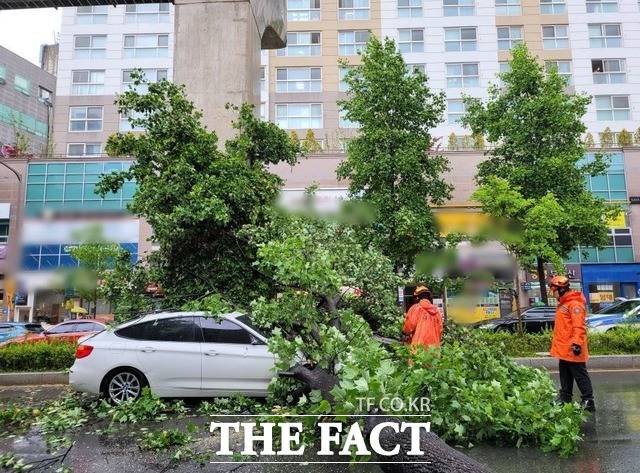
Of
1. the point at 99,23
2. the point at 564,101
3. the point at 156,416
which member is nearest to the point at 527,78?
the point at 564,101

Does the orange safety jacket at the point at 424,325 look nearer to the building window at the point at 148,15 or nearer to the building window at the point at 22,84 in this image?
the building window at the point at 148,15

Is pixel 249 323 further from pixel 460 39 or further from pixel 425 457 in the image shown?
pixel 460 39

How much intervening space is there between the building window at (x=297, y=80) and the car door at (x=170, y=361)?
2855 cm

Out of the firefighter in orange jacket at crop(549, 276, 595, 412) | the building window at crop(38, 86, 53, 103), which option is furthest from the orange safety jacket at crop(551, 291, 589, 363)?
the building window at crop(38, 86, 53, 103)

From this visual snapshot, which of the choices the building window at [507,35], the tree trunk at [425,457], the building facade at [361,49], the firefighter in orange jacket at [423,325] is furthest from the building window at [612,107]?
the tree trunk at [425,457]

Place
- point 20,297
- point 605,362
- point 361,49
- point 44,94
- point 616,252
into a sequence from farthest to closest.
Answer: point 44,94
point 361,49
point 616,252
point 20,297
point 605,362

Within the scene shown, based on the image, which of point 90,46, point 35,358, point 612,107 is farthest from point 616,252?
point 90,46

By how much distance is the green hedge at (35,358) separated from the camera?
1081 cm

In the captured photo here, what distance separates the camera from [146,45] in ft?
115

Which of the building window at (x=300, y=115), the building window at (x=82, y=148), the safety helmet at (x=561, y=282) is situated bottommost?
the safety helmet at (x=561, y=282)

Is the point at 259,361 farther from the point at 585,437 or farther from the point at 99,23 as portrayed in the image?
the point at 99,23

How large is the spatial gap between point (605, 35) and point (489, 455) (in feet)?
120

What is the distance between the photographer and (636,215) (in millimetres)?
28938

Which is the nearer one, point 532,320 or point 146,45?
point 532,320
